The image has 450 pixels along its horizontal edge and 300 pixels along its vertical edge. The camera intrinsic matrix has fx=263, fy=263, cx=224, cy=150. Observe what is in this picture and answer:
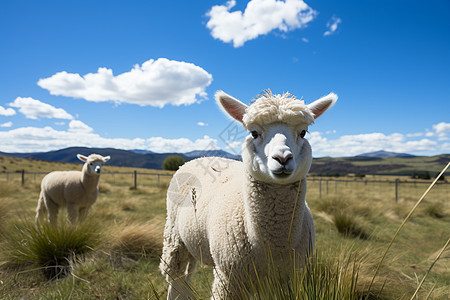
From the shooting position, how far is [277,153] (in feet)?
5.74

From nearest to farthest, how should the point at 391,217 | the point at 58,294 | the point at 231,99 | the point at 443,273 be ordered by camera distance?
1. the point at 231,99
2. the point at 58,294
3. the point at 443,273
4. the point at 391,217

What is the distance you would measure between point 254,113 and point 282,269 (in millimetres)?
1207

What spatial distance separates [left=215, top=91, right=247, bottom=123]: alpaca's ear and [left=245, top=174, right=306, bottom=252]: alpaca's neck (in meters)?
0.64

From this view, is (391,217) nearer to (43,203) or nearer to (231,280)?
(231,280)

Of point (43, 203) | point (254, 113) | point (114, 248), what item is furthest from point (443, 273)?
point (43, 203)

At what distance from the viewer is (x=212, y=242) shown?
233 cm

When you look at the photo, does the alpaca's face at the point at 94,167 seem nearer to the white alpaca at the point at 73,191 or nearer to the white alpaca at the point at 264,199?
the white alpaca at the point at 73,191

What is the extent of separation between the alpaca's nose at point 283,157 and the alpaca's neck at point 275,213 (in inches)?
13.3

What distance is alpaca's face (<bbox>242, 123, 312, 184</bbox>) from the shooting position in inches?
69.3

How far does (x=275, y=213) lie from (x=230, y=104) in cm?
97

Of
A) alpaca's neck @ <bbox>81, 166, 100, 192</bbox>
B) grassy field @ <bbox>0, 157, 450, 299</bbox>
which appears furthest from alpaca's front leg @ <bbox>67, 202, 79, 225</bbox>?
grassy field @ <bbox>0, 157, 450, 299</bbox>

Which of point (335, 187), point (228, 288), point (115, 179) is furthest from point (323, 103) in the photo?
point (115, 179)

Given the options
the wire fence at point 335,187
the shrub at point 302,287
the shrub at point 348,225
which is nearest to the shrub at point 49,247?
the shrub at point 302,287

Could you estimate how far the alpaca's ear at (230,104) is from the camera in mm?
2211
